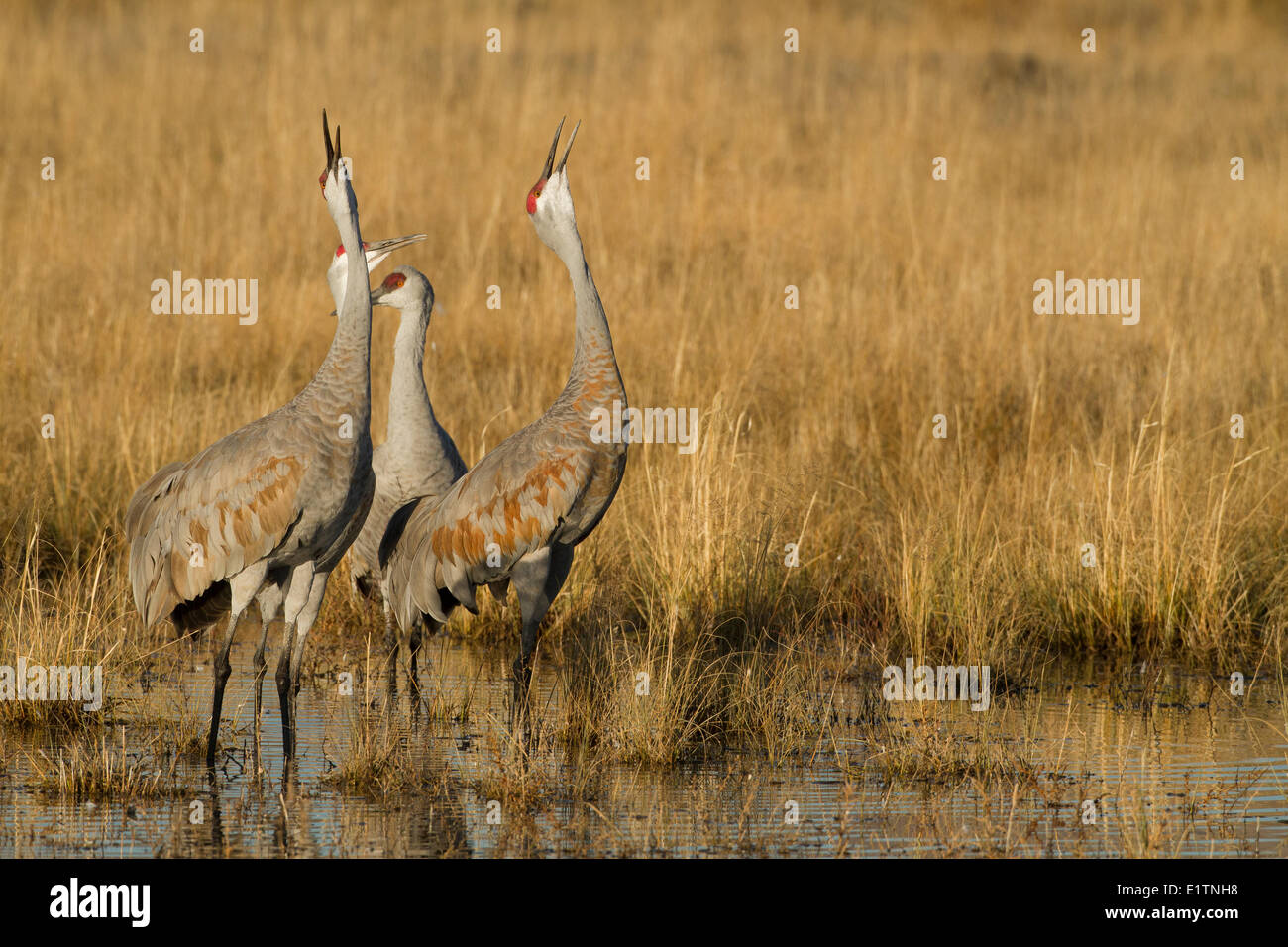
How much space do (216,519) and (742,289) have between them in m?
7.42

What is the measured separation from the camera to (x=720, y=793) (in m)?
5.66

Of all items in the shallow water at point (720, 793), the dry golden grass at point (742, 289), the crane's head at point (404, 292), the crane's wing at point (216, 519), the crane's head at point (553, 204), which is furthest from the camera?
the dry golden grass at point (742, 289)

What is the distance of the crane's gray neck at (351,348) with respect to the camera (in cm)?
594

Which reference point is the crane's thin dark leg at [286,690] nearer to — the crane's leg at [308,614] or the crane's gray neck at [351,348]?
the crane's leg at [308,614]

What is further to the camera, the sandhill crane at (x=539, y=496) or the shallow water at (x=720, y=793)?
the sandhill crane at (x=539, y=496)

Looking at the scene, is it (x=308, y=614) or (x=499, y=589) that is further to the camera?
(x=499, y=589)

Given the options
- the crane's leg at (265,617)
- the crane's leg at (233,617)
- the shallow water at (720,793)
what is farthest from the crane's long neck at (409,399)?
the crane's leg at (233,617)

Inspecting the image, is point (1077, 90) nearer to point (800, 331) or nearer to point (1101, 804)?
point (800, 331)

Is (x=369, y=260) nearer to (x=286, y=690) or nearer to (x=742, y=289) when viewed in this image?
(x=286, y=690)

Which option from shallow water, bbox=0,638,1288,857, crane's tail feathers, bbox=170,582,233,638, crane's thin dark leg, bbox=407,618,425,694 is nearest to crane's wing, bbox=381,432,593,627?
crane's thin dark leg, bbox=407,618,425,694

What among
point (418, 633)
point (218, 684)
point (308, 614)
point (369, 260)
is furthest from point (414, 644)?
point (369, 260)

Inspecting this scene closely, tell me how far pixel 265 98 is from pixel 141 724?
11061 millimetres

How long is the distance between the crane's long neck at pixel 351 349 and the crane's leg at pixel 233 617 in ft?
2.04

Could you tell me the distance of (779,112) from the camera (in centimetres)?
1664
